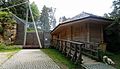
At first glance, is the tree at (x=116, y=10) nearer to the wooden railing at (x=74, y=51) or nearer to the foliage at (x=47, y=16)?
the wooden railing at (x=74, y=51)

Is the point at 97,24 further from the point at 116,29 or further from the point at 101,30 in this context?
the point at 116,29

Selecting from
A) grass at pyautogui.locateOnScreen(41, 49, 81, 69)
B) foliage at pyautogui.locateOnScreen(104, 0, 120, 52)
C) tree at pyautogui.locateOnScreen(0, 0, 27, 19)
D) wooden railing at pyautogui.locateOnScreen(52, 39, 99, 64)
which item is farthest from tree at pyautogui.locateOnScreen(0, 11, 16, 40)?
tree at pyautogui.locateOnScreen(0, 0, 27, 19)

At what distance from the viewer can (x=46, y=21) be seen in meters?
53.5

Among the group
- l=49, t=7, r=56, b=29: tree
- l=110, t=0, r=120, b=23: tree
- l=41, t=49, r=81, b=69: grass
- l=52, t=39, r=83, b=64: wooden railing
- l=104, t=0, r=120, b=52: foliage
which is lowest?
l=41, t=49, r=81, b=69: grass

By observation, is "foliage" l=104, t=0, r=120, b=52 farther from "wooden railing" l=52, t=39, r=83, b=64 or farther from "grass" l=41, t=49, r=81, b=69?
"grass" l=41, t=49, r=81, b=69

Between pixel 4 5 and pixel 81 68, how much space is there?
3084cm

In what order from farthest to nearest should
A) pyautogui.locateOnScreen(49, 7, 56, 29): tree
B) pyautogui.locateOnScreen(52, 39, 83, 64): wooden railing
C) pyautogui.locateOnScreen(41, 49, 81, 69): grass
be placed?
pyautogui.locateOnScreen(49, 7, 56, 29): tree
pyautogui.locateOnScreen(52, 39, 83, 64): wooden railing
pyautogui.locateOnScreen(41, 49, 81, 69): grass

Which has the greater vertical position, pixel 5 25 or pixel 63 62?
pixel 5 25

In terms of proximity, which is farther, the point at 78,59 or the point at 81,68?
the point at 78,59

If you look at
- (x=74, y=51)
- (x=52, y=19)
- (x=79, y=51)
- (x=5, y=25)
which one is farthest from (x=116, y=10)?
(x=52, y=19)

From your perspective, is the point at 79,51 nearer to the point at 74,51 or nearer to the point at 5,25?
the point at 74,51

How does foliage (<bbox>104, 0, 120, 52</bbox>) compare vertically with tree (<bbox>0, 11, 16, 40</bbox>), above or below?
below

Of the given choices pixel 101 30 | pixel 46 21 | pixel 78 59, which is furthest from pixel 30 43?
pixel 46 21

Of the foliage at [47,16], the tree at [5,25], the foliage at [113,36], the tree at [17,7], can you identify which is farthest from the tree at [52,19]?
the foliage at [113,36]
